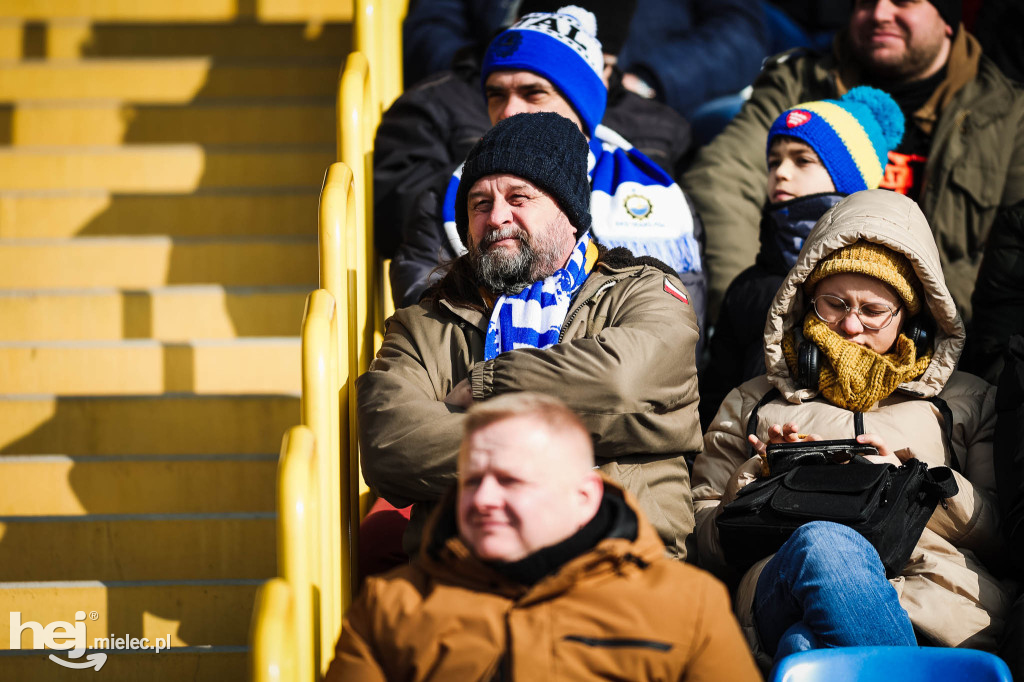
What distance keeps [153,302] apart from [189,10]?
5.59 feet

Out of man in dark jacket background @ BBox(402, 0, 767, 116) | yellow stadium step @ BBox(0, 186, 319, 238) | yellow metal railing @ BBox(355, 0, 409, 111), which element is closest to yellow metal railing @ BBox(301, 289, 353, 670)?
yellow metal railing @ BBox(355, 0, 409, 111)

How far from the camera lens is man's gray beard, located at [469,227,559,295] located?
2.67 m

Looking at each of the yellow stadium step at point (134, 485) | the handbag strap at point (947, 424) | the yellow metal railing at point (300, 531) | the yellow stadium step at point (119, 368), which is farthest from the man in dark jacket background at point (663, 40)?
the yellow metal railing at point (300, 531)

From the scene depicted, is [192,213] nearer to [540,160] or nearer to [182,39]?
[182,39]

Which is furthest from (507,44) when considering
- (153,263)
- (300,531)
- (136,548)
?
(300,531)

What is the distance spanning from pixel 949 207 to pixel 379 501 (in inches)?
81.6

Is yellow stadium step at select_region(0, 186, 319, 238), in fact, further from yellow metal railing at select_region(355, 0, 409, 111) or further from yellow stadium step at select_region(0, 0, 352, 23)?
yellow stadium step at select_region(0, 0, 352, 23)

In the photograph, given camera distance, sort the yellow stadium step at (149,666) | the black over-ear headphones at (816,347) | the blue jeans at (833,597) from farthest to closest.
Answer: the yellow stadium step at (149,666) → the black over-ear headphones at (816,347) → the blue jeans at (833,597)

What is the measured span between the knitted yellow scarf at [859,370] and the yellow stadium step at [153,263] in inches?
71.5

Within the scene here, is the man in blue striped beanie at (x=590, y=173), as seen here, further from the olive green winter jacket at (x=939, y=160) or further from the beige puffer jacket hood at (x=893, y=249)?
the beige puffer jacket hood at (x=893, y=249)

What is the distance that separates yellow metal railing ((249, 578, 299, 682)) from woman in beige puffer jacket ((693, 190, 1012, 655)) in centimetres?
100

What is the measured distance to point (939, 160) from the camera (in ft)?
12.3

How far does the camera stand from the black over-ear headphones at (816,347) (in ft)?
9.20

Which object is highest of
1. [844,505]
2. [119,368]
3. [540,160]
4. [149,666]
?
[540,160]
